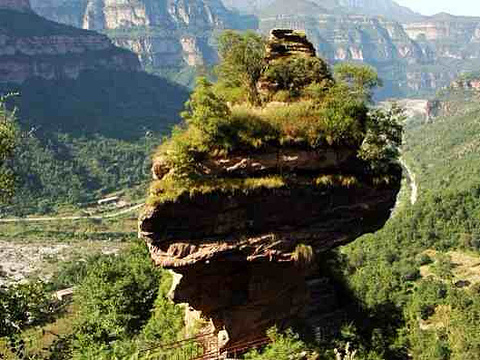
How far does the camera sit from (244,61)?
22.9 metres

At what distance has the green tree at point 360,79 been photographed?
2230 cm

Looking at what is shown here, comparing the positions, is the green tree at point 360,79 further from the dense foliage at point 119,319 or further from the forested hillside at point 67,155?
the forested hillside at point 67,155

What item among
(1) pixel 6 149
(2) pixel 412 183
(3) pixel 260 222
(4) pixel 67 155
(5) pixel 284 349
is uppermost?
(1) pixel 6 149

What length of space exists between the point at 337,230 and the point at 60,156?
504 feet

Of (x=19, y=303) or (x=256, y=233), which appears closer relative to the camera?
(x=19, y=303)

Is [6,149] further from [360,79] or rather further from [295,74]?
[360,79]

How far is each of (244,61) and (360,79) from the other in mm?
4666

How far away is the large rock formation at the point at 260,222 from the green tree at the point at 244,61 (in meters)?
0.69

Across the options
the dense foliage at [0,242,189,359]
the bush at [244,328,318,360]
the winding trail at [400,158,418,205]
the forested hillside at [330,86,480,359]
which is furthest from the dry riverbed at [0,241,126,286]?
the winding trail at [400,158,418,205]

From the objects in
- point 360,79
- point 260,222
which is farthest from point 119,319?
point 360,79

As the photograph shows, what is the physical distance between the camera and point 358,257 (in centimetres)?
8381

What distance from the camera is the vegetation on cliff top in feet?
65.1

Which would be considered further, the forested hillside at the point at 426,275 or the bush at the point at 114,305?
the forested hillside at the point at 426,275

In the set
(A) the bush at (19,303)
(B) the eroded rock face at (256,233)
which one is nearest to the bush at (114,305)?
(B) the eroded rock face at (256,233)
